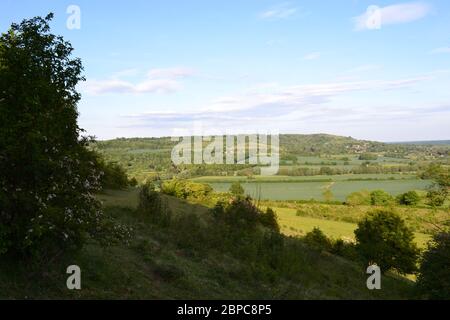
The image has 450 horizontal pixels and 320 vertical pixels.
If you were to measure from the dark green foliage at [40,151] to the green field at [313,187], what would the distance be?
81.2m

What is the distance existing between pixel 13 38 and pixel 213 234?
1336cm

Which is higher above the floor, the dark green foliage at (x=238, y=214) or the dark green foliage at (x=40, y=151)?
the dark green foliage at (x=40, y=151)

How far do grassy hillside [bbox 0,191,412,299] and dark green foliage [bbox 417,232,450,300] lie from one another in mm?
3143

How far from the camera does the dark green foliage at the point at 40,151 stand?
8.47m

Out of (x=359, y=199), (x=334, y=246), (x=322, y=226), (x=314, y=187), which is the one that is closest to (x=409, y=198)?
(x=359, y=199)

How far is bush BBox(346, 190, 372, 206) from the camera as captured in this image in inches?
3509

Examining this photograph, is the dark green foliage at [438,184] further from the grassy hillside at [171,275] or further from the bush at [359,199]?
the bush at [359,199]

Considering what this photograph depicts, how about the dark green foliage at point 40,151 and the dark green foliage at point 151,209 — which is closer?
the dark green foliage at point 40,151

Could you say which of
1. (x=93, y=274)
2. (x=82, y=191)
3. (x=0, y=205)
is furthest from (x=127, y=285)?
(x=0, y=205)

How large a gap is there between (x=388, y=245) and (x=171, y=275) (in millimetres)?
28550

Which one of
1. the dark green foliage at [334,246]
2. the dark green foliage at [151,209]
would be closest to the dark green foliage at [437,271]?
the dark green foliage at [151,209]

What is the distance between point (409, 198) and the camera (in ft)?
293

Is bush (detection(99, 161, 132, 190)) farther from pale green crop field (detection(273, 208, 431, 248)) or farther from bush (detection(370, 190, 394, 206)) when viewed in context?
bush (detection(370, 190, 394, 206))

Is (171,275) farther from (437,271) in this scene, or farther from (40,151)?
(437,271)
